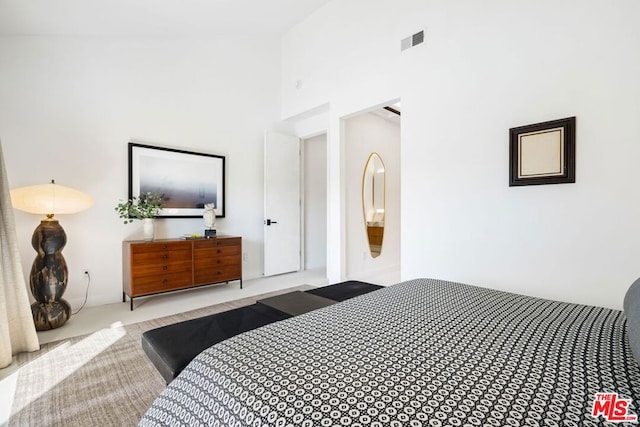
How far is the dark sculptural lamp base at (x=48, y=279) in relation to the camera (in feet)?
8.57

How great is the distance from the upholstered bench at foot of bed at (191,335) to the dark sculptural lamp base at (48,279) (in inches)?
77.5

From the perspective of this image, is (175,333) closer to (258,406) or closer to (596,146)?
(258,406)

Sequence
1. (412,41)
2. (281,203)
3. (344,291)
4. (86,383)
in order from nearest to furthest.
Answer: (86,383) < (344,291) < (412,41) < (281,203)

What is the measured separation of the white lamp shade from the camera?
99.5 inches

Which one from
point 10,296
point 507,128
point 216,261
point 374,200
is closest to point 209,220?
point 216,261

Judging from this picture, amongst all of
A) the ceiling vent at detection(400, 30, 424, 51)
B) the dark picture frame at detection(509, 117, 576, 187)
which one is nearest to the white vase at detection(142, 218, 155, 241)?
the ceiling vent at detection(400, 30, 424, 51)

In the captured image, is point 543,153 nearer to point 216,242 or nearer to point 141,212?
point 216,242

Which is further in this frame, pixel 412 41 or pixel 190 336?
pixel 412 41

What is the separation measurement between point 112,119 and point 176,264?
184 cm

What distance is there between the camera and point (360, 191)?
476cm

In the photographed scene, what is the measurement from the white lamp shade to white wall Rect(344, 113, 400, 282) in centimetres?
325

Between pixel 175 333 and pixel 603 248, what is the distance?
2.84 metres

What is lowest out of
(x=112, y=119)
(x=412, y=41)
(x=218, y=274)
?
(x=218, y=274)

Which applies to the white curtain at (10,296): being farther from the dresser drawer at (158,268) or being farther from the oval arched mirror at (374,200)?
the oval arched mirror at (374,200)
